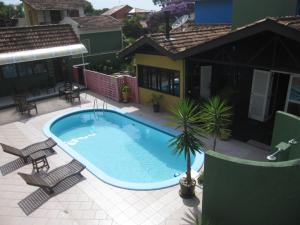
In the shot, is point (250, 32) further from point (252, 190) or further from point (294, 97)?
point (252, 190)

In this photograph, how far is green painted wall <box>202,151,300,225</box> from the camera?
6102 mm

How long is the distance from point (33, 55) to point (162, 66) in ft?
33.6

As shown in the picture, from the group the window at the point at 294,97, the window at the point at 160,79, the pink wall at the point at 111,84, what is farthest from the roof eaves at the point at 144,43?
the window at the point at 294,97

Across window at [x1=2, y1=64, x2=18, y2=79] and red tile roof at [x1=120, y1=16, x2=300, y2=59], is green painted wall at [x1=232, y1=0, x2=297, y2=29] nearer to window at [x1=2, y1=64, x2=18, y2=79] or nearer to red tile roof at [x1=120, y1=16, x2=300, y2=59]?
red tile roof at [x1=120, y1=16, x2=300, y2=59]

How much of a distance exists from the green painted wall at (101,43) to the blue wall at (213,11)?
28.7 feet

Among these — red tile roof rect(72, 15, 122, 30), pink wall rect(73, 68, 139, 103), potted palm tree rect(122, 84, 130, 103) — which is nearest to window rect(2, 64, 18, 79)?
pink wall rect(73, 68, 139, 103)

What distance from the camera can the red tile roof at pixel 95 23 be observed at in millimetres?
26320

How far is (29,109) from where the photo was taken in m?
17.3

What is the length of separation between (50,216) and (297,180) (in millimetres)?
7032

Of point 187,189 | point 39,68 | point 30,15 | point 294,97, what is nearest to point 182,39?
point 294,97

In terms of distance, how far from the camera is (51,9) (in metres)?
37.0

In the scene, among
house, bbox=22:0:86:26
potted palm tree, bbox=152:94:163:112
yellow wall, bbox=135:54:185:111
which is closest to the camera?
→ yellow wall, bbox=135:54:185:111

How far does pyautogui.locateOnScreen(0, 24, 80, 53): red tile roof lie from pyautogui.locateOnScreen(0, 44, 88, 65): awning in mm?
533

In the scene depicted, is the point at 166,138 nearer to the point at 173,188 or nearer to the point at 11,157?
the point at 173,188
